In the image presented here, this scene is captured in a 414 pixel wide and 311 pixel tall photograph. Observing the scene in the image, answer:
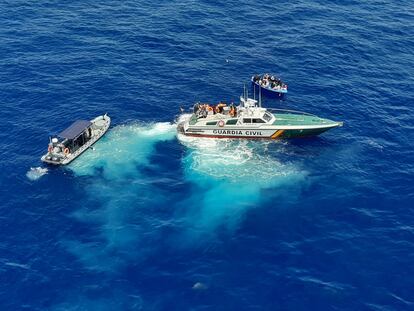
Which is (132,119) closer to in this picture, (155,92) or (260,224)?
(155,92)

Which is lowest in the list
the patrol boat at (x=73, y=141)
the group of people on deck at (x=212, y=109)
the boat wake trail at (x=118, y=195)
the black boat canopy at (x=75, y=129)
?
the boat wake trail at (x=118, y=195)

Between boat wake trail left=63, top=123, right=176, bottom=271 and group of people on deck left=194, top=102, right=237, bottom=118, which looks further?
group of people on deck left=194, top=102, right=237, bottom=118

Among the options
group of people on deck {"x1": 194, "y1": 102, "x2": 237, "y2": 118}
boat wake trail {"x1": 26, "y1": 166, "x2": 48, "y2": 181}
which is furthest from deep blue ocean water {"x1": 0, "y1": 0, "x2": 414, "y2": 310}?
group of people on deck {"x1": 194, "y1": 102, "x2": 237, "y2": 118}

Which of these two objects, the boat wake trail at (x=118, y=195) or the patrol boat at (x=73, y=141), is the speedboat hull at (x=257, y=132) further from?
the patrol boat at (x=73, y=141)

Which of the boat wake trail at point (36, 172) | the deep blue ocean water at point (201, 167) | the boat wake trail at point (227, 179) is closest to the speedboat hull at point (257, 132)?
the boat wake trail at point (227, 179)

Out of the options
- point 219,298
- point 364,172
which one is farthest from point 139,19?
point 219,298

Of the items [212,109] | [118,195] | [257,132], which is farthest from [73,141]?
[257,132]

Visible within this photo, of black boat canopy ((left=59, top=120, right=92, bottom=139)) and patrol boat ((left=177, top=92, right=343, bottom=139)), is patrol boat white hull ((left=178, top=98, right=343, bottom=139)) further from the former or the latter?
black boat canopy ((left=59, top=120, right=92, bottom=139))
